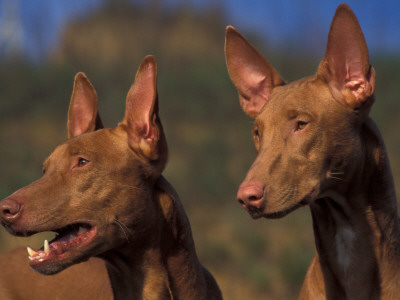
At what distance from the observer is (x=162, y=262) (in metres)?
4.61

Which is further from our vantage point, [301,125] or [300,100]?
[300,100]

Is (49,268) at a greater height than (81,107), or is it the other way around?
(81,107)

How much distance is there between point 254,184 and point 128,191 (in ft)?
3.19

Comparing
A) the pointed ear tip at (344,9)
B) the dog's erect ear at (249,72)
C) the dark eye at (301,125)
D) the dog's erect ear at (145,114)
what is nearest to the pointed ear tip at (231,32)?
the dog's erect ear at (249,72)

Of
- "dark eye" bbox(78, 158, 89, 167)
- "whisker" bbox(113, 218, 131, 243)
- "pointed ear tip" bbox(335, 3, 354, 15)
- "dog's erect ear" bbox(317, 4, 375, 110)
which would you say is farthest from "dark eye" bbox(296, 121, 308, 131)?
"dark eye" bbox(78, 158, 89, 167)

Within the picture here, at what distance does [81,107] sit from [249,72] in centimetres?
144

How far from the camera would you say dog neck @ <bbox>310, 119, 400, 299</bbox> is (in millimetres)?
4355

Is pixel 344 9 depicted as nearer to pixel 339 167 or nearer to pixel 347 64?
pixel 347 64

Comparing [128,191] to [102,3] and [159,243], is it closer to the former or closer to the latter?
[159,243]

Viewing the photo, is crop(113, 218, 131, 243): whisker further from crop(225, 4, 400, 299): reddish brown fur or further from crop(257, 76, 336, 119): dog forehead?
crop(257, 76, 336, 119): dog forehead

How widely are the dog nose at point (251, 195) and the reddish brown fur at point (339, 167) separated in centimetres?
14

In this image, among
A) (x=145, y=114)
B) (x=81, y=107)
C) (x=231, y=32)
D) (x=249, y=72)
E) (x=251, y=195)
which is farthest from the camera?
(x=81, y=107)

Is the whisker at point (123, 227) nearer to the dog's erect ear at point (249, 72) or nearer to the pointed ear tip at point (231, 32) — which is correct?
the dog's erect ear at point (249, 72)

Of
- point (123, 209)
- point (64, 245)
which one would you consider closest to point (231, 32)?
point (123, 209)
